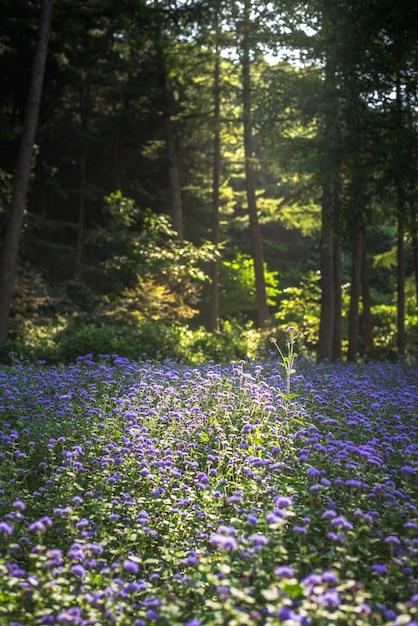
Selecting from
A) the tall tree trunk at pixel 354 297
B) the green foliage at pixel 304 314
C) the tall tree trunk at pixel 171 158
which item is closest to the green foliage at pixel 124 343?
the tall tree trunk at pixel 354 297

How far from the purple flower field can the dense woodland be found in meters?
3.69

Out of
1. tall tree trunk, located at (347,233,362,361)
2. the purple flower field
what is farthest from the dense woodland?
the purple flower field

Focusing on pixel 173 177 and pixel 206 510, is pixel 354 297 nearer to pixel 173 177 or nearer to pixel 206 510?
pixel 173 177

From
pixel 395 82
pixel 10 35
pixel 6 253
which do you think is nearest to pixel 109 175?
pixel 10 35

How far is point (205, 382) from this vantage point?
7020mm

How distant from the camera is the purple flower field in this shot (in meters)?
3.40

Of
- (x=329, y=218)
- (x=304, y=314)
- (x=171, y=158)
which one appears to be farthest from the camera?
(x=304, y=314)

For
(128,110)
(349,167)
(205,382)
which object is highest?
(128,110)

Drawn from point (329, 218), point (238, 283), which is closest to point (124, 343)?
point (329, 218)

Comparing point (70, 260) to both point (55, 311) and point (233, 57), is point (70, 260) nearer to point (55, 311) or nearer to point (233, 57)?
point (55, 311)

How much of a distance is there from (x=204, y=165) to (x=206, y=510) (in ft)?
83.6

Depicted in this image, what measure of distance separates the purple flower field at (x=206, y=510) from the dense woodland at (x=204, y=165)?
12.1ft

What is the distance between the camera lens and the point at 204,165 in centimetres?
2892

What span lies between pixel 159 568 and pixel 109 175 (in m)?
27.9
